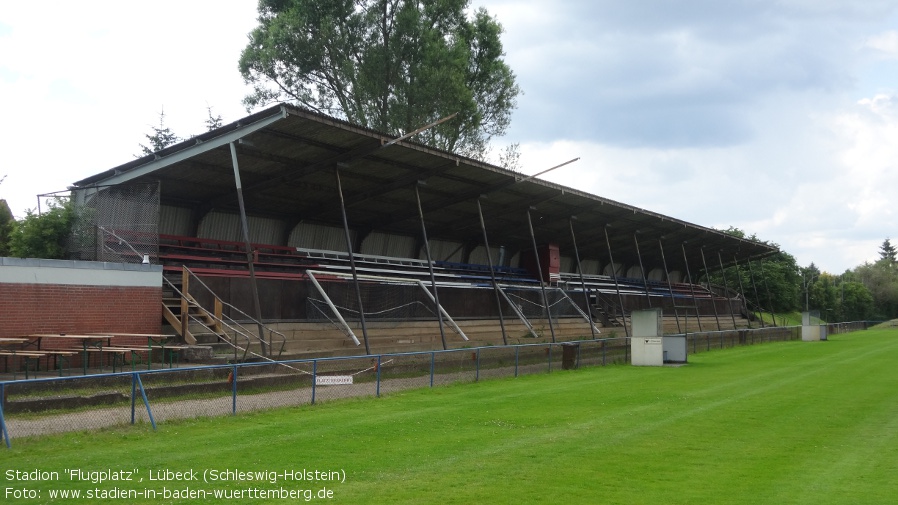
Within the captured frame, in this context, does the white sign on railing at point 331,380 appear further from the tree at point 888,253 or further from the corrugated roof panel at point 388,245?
the tree at point 888,253

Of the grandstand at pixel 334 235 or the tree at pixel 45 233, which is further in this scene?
the grandstand at pixel 334 235

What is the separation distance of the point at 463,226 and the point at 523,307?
17.8 ft

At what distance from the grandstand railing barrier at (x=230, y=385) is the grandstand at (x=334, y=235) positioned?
272 centimetres

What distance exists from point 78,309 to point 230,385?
5.45 metres

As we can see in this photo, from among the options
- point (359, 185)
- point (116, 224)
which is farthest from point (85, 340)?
point (359, 185)

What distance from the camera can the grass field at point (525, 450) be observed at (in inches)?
352

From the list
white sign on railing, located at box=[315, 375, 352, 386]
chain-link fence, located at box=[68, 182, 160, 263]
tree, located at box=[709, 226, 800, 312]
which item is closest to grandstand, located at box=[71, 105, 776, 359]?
chain-link fence, located at box=[68, 182, 160, 263]

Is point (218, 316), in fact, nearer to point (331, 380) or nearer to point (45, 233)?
point (45, 233)

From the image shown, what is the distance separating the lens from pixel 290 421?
46.4ft

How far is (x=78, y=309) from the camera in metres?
19.0

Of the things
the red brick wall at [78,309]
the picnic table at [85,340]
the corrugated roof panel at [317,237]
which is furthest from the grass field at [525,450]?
the corrugated roof panel at [317,237]

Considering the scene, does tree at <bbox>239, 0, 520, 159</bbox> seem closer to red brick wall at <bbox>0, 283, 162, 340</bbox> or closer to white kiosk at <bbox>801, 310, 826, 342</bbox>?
red brick wall at <bbox>0, 283, 162, 340</bbox>

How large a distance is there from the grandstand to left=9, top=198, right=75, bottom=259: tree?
480mm

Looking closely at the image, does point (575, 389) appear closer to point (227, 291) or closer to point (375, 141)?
point (375, 141)
